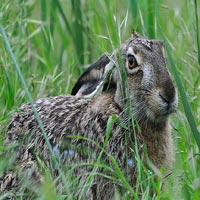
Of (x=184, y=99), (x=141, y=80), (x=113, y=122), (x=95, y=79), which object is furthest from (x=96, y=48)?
(x=184, y=99)

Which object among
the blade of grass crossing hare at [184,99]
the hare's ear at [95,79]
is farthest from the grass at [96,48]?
the hare's ear at [95,79]

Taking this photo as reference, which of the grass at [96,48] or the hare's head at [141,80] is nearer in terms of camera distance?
the grass at [96,48]

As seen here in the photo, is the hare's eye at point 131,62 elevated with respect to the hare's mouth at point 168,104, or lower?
elevated

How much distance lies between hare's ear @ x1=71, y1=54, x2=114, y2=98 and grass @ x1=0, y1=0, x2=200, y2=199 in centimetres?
12

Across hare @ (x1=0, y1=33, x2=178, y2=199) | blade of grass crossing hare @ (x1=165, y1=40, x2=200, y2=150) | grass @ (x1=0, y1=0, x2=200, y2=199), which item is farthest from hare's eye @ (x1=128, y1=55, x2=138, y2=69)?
blade of grass crossing hare @ (x1=165, y1=40, x2=200, y2=150)

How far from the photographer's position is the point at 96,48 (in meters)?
6.65

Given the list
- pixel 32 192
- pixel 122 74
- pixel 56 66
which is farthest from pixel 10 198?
pixel 56 66

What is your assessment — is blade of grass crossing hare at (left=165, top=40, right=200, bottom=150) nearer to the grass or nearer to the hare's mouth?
the grass

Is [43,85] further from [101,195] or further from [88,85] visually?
[101,195]

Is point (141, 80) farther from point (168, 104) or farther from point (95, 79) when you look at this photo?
point (95, 79)

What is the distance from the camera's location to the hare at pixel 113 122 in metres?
5.22

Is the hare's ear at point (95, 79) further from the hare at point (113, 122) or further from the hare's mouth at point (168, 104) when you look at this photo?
the hare's mouth at point (168, 104)

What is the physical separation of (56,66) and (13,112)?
1.29 metres

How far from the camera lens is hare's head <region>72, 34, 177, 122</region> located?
5152 millimetres
